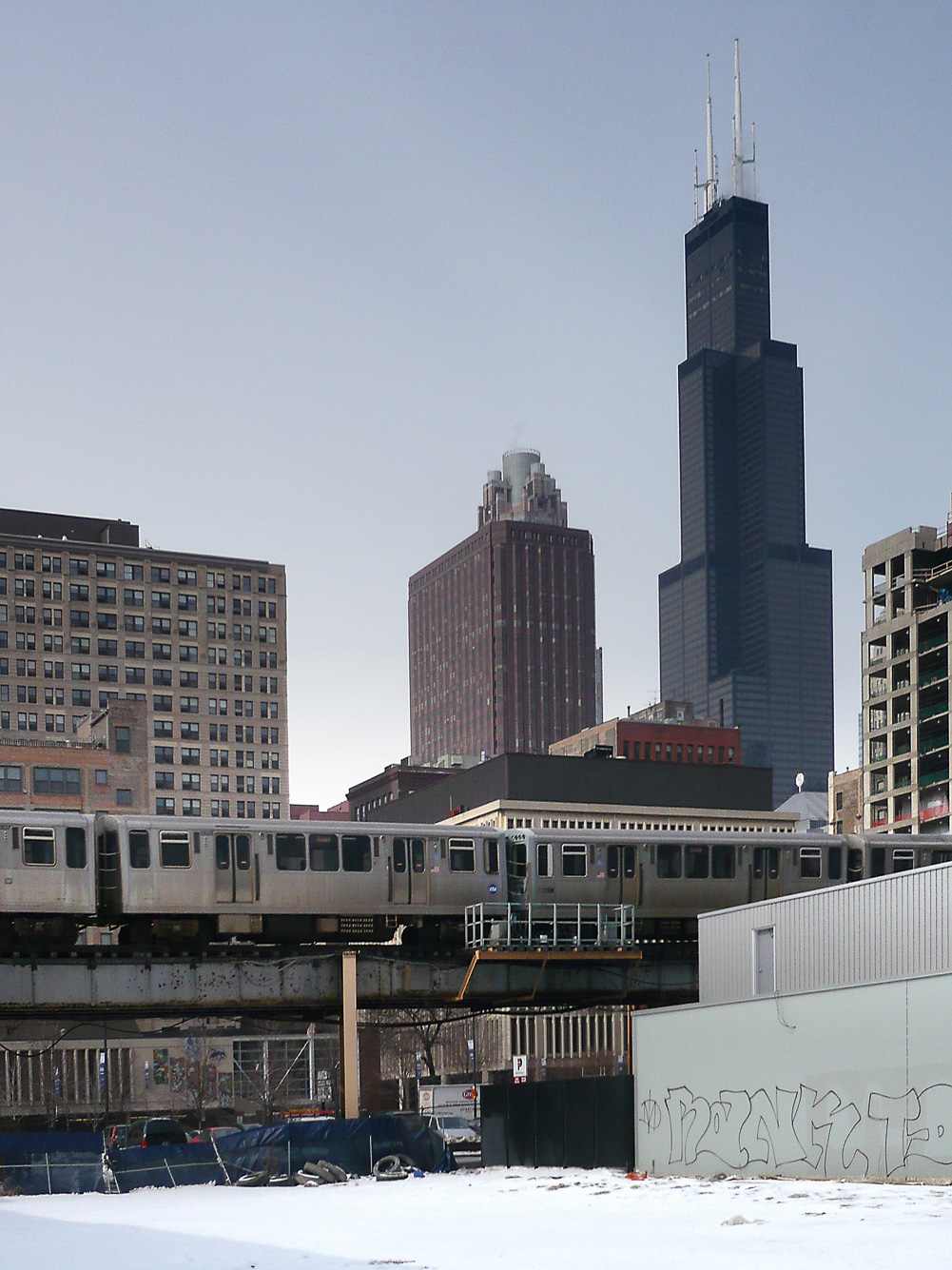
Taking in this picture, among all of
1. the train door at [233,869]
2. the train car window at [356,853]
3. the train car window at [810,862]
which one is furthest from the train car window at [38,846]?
the train car window at [810,862]

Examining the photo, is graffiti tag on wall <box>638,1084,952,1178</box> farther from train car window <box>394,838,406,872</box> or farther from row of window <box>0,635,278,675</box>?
row of window <box>0,635,278,675</box>

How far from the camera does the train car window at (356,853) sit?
48125 millimetres

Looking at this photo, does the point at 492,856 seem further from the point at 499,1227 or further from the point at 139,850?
the point at 499,1227

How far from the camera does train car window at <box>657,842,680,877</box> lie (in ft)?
170

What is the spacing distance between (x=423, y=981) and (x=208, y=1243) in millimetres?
23510

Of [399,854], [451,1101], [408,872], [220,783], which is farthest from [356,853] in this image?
[220,783]

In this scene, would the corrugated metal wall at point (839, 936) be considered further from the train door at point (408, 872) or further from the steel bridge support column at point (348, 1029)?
the steel bridge support column at point (348, 1029)

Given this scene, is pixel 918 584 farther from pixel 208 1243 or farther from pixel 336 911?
pixel 208 1243

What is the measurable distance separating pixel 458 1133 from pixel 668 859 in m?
14.2

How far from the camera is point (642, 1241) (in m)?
23.9

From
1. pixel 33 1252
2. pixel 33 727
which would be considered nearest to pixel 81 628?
pixel 33 727

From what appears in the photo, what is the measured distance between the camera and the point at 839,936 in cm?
3888

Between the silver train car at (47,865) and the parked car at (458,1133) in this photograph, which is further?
the parked car at (458,1133)

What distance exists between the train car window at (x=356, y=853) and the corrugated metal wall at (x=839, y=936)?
33.9 ft
